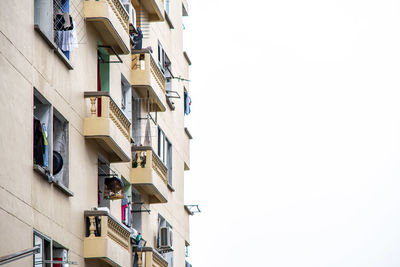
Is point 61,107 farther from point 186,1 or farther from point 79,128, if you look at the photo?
point 186,1

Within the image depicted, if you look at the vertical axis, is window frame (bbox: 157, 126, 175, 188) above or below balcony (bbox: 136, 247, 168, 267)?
above

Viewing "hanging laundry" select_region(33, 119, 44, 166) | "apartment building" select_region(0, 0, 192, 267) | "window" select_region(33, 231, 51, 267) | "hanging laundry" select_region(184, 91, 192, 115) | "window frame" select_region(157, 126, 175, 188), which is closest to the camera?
"apartment building" select_region(0, 0, 192, 267)

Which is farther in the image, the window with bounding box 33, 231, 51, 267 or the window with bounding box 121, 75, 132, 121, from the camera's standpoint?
the window with bounding box 121, 75, 132, 121

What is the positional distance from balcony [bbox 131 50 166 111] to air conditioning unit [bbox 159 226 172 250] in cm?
437

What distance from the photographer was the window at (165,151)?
3869 cm

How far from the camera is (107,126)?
91.4 ft

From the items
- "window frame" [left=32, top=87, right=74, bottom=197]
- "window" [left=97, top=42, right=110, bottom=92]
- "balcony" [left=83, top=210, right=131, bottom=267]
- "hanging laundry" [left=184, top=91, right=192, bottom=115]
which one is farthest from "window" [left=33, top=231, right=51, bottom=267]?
"hanging laundry" [left=184, top=91, right=192, bottom=115]

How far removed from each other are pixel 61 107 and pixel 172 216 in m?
15.9

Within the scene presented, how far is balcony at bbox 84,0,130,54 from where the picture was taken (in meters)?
28.4

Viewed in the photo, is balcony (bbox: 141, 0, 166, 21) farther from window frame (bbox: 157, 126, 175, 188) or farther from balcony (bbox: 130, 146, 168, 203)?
balcony (bbox: 130, 146, 168, 203)

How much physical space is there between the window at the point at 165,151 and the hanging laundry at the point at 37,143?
14793 millimetres

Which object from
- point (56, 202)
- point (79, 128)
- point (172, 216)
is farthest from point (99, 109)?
point (172, 216)

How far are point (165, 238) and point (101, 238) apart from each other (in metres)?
9.80

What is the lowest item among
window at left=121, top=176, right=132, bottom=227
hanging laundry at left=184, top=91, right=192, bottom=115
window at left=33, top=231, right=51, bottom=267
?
window at left=33, top=231, right=51, bottom=267
